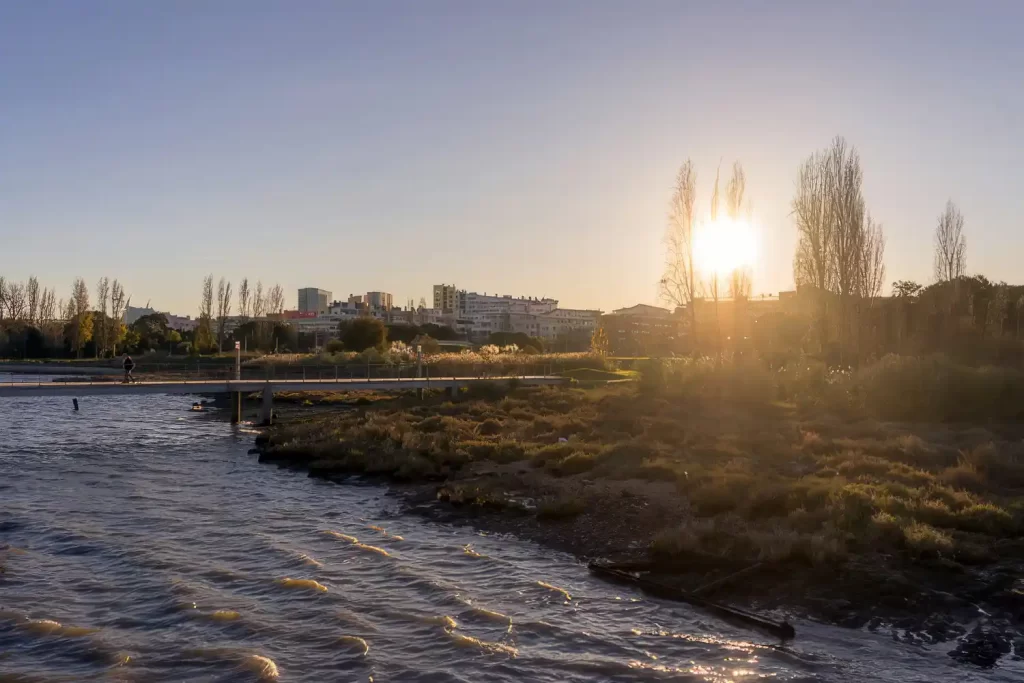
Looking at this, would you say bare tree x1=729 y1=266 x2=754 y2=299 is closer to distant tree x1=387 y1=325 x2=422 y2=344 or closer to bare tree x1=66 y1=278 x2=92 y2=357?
distant tree x1=387 y1=325 x2=422 y2=344

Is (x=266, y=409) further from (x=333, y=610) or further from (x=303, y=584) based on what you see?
(x=333, y=610)

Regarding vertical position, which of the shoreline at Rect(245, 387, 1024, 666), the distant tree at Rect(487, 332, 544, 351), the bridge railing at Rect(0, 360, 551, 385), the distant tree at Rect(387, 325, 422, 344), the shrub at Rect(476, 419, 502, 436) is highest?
the distant tree at Rect(387, 325, 422, 344)

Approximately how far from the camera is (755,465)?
70.1 ft

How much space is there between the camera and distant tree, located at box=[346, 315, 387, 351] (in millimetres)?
75312

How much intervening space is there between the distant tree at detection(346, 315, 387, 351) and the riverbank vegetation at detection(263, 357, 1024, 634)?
33045 millimetres

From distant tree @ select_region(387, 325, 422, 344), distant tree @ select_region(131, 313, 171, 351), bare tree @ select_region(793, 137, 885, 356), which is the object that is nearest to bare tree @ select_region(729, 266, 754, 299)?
bare tree @ select_region(793, 137, 885, 356)

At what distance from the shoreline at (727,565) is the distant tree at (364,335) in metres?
51.2

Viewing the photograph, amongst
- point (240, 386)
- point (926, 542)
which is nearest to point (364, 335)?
point (240, 386)

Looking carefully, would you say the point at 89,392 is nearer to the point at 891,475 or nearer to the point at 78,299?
the point at 891,475

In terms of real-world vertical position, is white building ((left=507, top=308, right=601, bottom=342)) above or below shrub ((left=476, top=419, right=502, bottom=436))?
above

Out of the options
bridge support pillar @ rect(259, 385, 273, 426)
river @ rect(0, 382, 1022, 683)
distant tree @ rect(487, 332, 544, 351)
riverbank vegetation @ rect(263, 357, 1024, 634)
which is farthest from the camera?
distant tree @ rect(487, 332, 544, 351)

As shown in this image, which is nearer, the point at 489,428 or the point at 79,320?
the point at 489,428

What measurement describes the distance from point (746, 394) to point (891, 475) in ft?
56.5

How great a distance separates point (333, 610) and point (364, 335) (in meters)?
64.1
